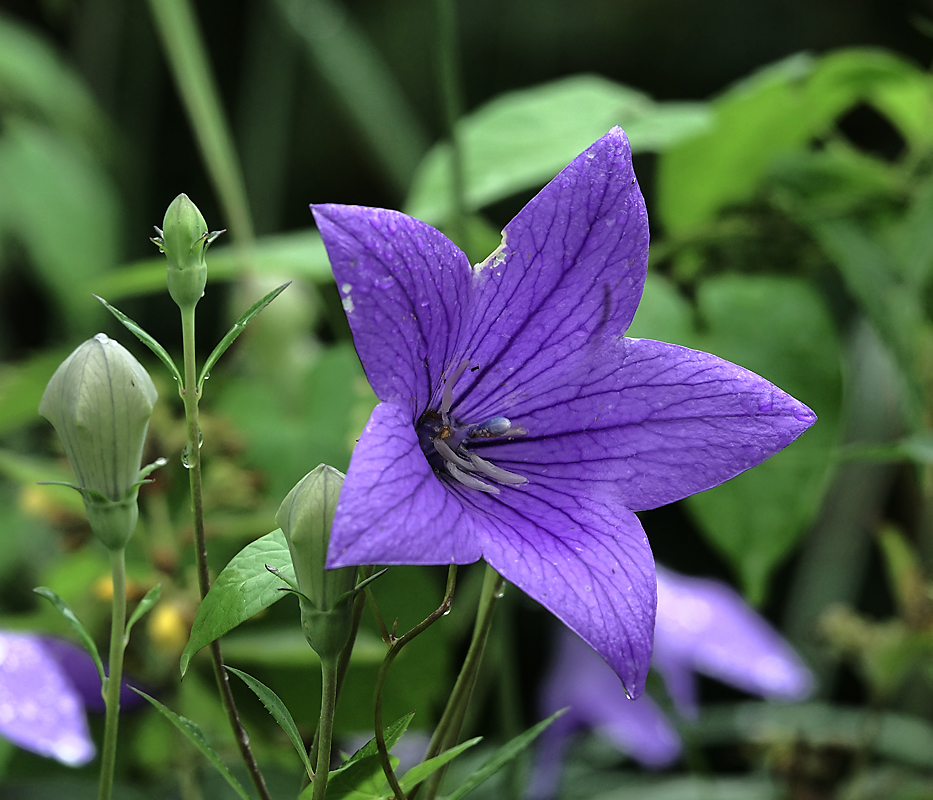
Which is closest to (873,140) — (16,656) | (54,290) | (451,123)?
(451,123)

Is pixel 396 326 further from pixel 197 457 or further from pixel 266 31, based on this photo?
pixel 266 31

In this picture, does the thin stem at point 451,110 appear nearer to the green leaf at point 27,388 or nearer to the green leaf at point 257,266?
the green leaf at point 257,266

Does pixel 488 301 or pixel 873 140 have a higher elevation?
pixel 488 301

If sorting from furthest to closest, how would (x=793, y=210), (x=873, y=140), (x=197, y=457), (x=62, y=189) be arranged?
(x=873, y=140) → (x=62, y=189) → (x=793, y=210) → (x=197, y=457)

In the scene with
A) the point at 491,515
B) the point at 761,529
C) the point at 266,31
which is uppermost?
the point at 266,31

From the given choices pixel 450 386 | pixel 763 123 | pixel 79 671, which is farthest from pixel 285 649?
pixel 763 123

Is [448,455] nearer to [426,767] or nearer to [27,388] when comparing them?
[426,767]

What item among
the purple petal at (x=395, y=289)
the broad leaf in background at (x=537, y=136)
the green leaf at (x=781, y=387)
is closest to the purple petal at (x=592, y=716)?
the green leaf at (x=781, y=387)

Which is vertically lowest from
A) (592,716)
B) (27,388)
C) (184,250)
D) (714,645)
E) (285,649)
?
(592,716)
